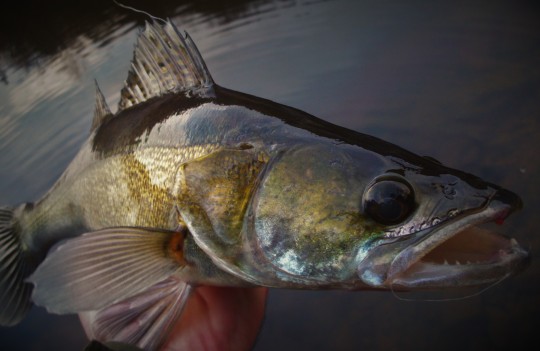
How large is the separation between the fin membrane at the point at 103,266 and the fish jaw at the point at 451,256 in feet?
2.81

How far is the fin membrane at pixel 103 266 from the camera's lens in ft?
5.33

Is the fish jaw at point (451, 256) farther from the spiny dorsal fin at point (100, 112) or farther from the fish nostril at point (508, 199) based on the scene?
the spiny dorsal fin at point (100, 112)

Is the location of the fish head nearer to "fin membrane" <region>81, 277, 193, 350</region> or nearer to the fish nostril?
the fish nostril

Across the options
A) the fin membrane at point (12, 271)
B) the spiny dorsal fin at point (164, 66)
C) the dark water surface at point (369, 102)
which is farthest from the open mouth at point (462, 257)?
the fin membrane at point (12, 271)

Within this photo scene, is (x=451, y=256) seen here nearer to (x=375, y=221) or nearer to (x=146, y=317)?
(x=375, y=221)

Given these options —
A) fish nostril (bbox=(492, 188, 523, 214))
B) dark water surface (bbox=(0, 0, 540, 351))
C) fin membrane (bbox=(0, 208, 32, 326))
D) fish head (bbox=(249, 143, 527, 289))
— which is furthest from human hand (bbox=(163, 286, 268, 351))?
fin membrane (bbox=(0, 208, 32, 326))

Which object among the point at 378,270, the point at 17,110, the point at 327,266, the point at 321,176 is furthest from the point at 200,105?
the point at 17,110

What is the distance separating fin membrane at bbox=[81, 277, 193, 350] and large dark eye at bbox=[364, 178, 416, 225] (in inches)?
40.4

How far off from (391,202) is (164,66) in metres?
1.47

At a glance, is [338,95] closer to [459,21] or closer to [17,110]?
[459,21]

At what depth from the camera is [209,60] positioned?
7898mm

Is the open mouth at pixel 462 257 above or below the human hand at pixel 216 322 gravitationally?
above

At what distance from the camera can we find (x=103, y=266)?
1.65 m

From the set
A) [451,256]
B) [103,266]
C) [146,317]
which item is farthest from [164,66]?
[451,256]
